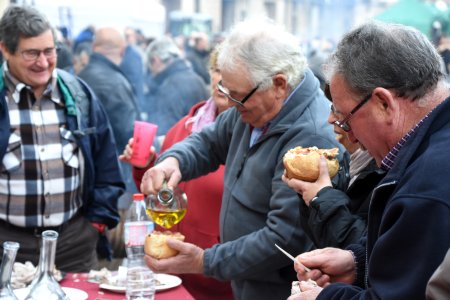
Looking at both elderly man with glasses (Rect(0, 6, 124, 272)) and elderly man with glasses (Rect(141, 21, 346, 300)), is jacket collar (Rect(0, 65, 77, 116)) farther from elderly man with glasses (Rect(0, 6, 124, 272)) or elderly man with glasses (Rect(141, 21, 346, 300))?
elderly man with glasses (Rect(141, 21, 346, 300))

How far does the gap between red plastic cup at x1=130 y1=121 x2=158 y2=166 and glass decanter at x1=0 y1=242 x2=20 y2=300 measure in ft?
5.61

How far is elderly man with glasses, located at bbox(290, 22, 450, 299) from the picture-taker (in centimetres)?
196

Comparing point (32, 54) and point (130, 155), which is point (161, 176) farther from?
point (32, 54)

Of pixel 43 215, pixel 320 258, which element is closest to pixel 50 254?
pixel 320 258

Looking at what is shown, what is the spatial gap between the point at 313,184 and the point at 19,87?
2.08 m

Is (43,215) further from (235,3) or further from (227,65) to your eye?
(235,3)

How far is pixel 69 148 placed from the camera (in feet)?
14.5

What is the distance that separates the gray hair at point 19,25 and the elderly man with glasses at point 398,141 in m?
2.37

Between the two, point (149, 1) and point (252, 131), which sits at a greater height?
point (252, 131)

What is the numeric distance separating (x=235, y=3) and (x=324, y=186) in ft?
124

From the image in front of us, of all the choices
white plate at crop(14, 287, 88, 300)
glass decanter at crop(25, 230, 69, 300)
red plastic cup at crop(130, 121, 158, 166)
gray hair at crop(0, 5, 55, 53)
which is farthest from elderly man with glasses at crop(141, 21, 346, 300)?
gray hair at crop(0, 5, 55, 53)

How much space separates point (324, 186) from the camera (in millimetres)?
2807

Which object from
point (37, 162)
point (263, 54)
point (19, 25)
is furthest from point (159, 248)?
point (19, 25)

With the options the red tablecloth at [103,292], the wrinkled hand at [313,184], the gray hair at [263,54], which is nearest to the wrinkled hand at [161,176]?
the red tablecloth at [103,292]
